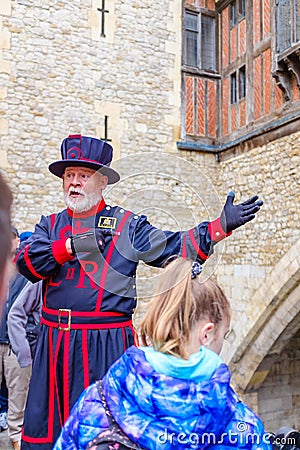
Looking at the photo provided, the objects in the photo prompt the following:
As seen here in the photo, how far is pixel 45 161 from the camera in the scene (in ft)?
18.5

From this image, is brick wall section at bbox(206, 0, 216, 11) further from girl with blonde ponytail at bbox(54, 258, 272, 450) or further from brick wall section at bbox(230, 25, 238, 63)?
girl with blonde ponytail at bbox(54, 258, 272, 450)

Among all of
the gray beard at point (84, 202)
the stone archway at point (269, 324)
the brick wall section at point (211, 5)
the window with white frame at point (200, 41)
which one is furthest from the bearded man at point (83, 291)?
the brick wall section at point (211, 5)

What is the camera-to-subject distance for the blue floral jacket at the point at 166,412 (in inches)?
38.3

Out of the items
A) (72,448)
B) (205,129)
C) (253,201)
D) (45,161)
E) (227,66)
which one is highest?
(227,66)

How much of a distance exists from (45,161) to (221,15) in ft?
11.4

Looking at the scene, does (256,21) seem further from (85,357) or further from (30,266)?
(85,357)

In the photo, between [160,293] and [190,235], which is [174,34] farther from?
[160,293]

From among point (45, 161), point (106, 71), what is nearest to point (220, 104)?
point (106, 71)

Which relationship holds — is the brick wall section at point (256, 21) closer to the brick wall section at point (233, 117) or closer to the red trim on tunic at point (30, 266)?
the brick wall section at point (233, 117)

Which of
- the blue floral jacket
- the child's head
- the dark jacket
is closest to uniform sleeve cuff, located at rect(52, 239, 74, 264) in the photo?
the child's head

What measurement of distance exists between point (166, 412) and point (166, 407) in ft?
0.04

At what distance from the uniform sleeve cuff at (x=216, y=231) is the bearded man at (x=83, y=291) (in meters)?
0.18

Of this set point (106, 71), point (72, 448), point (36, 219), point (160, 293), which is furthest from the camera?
point (106, 71)

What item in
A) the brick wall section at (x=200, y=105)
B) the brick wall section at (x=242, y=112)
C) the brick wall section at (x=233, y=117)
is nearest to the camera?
the brick wall section at (x=242, y=112)
